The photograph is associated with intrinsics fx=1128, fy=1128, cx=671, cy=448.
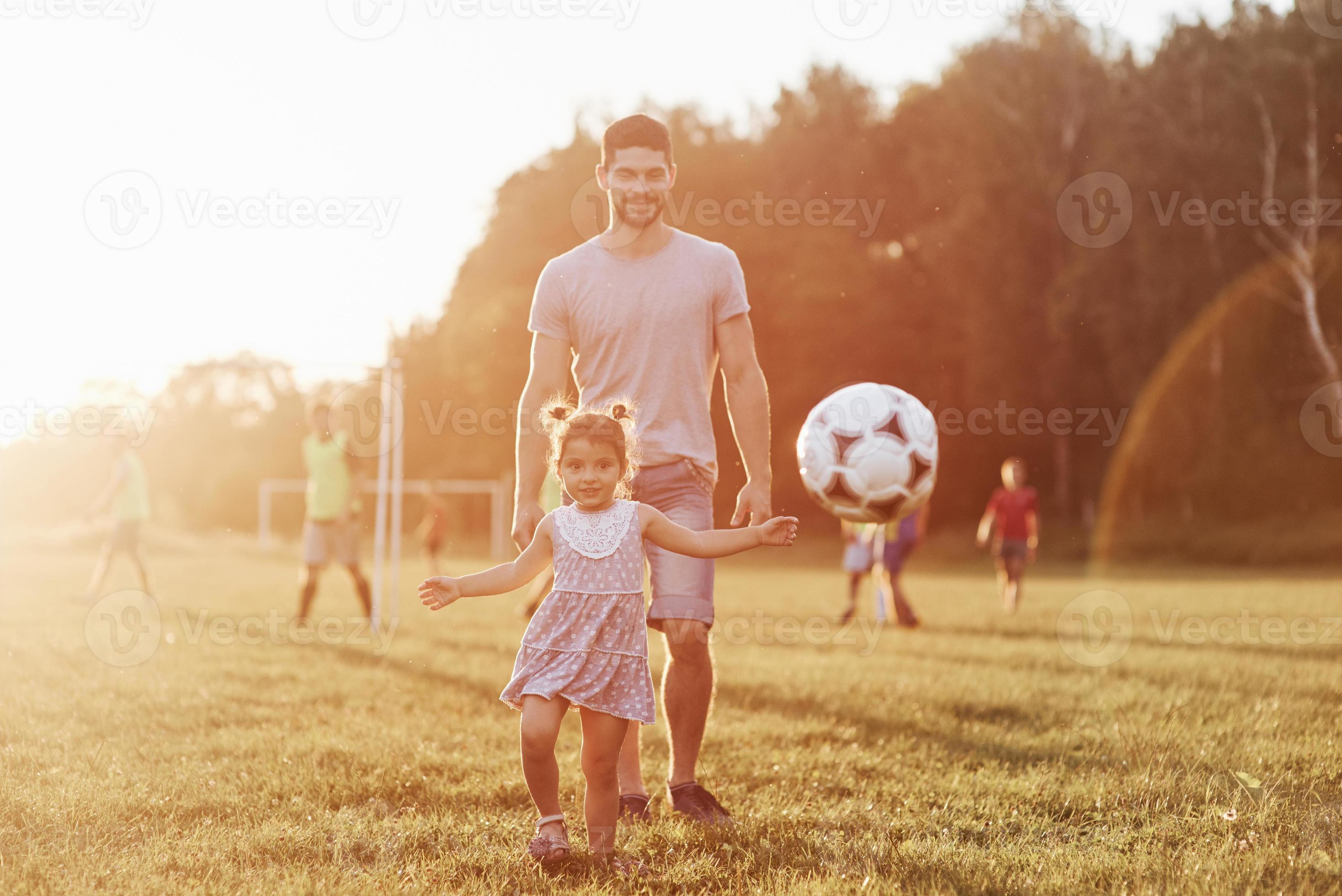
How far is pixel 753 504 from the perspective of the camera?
414 cm

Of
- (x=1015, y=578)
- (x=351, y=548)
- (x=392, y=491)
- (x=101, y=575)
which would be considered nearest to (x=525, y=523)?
(x=351, y=548)

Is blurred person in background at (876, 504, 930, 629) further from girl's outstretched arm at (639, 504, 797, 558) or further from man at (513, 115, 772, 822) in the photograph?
girl's outstretched arm at (639, 504, 797, 558)

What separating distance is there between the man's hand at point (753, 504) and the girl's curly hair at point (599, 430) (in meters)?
0.41

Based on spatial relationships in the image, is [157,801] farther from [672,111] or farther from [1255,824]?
[672,111]

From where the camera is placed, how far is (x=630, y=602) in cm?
358

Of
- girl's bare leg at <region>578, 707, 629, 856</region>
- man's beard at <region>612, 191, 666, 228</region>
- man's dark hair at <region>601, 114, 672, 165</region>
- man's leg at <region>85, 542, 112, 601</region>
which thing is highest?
man's dark hair at <region>601, 114, 672, 165</region>

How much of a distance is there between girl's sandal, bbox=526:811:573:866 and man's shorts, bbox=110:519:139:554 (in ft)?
33.7

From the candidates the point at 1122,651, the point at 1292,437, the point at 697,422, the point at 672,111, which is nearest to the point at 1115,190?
the point at 1292,437

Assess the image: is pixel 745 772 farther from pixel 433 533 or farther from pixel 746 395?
pixel 433 533

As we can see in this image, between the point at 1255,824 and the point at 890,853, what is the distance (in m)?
1.21

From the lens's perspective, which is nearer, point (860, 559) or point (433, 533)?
point (860, 559)

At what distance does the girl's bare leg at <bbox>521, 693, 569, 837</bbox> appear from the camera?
343 cm

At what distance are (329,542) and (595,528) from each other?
6927 millimetres

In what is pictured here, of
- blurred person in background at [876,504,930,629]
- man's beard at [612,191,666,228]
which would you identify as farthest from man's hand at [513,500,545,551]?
blurred person in background at [876,504,930,629]
